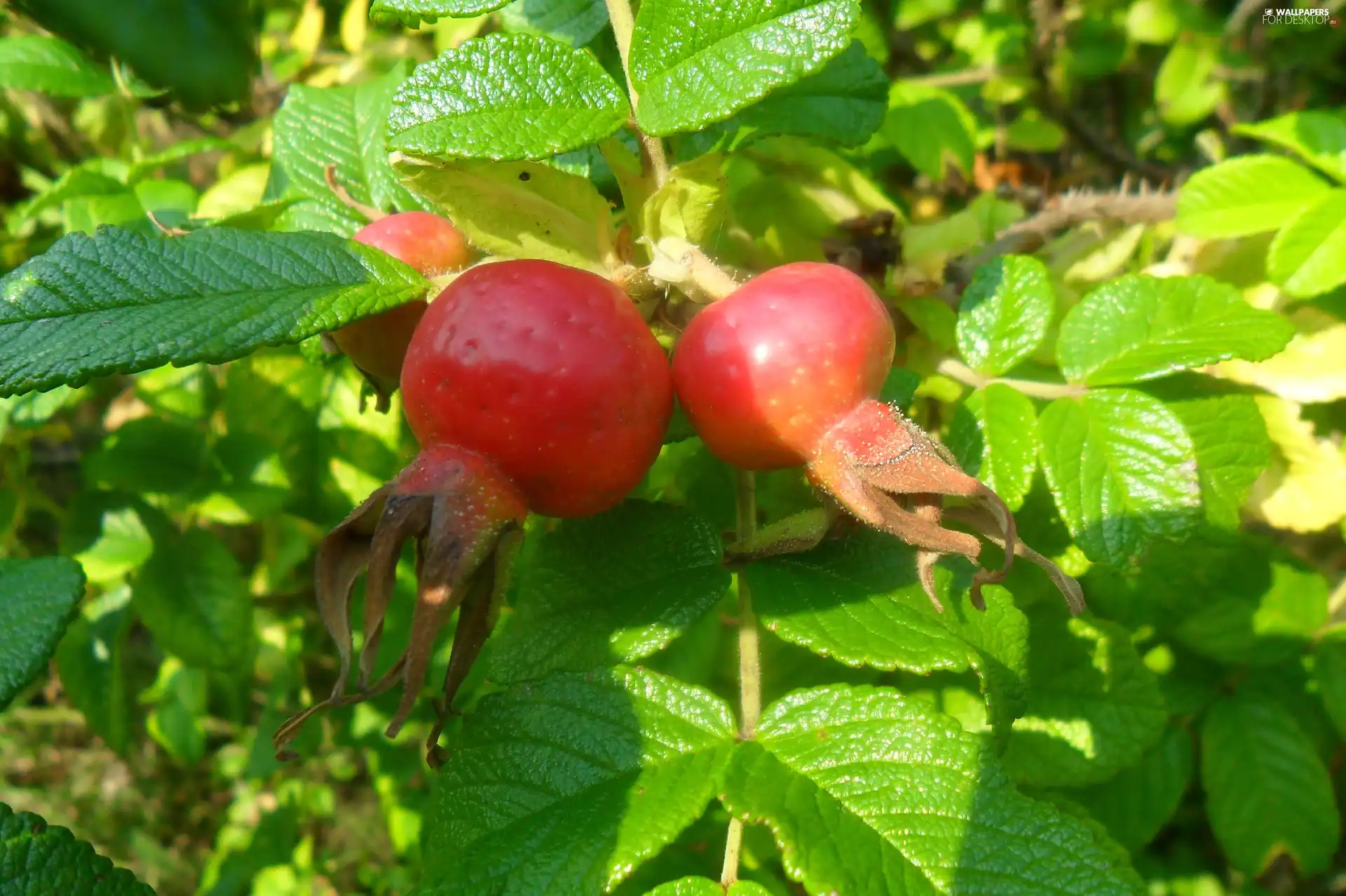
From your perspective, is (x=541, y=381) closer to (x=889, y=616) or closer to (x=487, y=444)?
(x=487, y=444)

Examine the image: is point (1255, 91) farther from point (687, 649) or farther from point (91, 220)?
point (91, 220)

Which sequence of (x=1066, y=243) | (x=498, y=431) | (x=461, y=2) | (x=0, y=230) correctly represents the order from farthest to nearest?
(x=0, y=230)
(x=1066, y=243)
(x=461, y=2)
(x=498, y=431)

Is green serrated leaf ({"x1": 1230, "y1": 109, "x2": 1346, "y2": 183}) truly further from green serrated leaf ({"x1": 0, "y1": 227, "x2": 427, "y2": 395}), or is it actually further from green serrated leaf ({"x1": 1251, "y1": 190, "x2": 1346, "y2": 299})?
green serrated leaf ({"x1": 0, "y1": 227, "x2": 427, "y2": 395})

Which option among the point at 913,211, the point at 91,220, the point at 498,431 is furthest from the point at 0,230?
the point at 913,211

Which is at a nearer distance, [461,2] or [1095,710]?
[461,2]

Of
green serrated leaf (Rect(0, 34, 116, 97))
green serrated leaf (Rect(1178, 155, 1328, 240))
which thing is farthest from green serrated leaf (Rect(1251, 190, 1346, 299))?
green serrated leaf (Rect(0, 34, 116, 97))

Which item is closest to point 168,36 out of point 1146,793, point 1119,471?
point 1119,471
